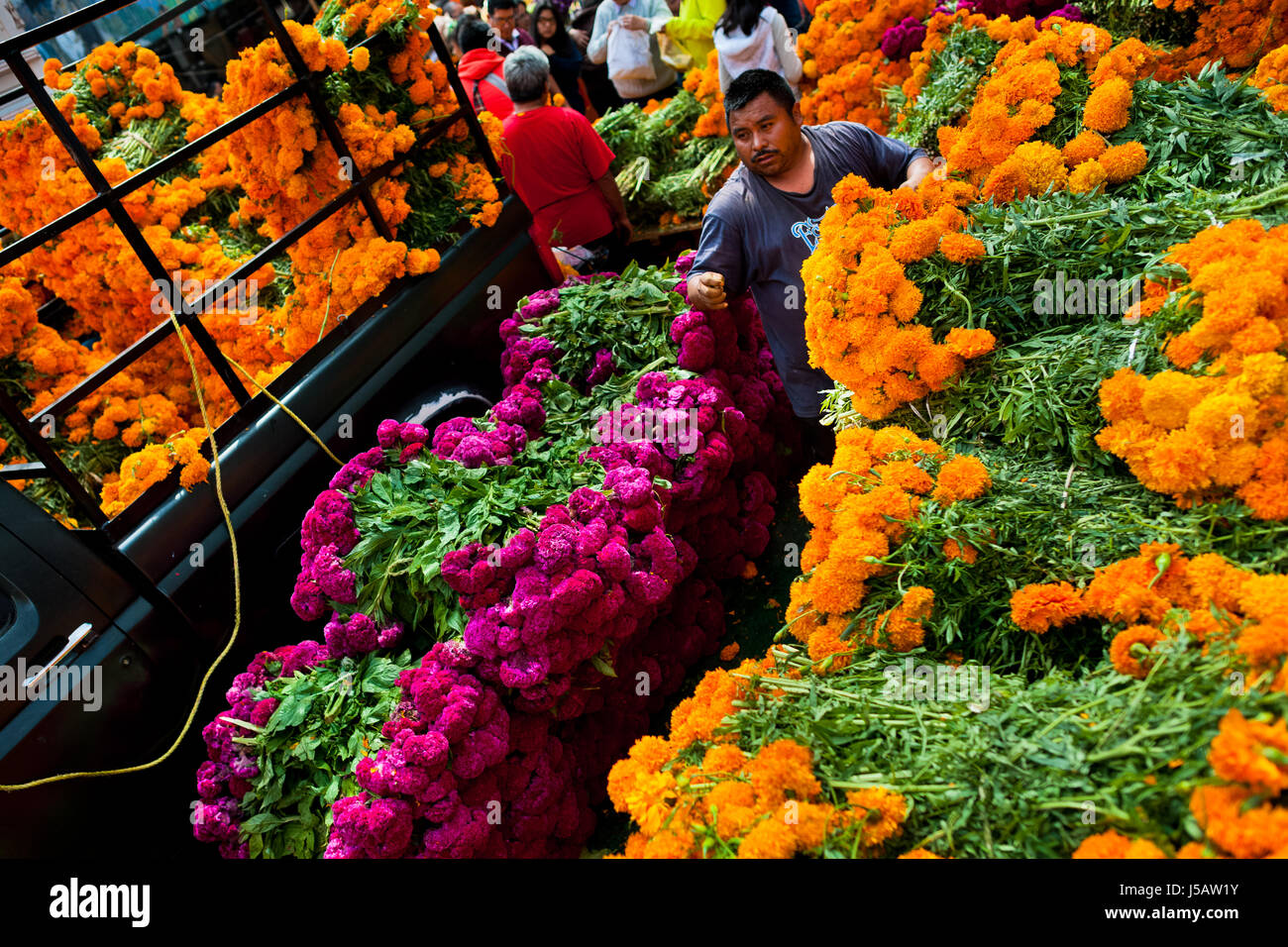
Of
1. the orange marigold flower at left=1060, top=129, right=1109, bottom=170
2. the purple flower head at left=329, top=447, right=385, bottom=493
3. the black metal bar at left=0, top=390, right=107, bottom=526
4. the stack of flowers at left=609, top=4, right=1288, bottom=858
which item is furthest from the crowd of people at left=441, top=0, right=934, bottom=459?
the black metal bar at left=0, top=390, right=107, bottom=526

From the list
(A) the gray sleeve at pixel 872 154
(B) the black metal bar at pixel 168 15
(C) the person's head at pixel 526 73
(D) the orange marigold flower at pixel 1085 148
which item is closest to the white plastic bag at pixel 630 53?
(C) the person's head at pixel 526 73

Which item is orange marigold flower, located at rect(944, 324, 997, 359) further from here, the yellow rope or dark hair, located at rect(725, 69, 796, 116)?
the yellow rope

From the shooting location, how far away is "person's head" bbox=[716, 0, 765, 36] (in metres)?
5.67

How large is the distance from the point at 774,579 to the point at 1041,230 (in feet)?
6.94

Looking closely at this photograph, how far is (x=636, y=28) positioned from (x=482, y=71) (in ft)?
6.24

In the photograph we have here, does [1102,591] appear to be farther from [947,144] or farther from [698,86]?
[698,86]

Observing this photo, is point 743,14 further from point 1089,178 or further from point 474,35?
point 1089,178

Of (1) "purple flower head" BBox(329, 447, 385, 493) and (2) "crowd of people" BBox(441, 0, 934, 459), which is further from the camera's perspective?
(2) "crowd of people" BBox(441, 0, 934, 459)

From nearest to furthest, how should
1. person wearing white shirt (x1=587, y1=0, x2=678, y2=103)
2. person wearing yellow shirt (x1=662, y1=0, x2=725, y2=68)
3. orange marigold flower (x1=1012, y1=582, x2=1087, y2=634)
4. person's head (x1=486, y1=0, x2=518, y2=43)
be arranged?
orange marigold flower (x1=1012, y1=582, x2=1087, y2=634), person's head (x1=486, y1=0, x2=518, y2=43), person wearing yellow shirt (x1=662, y1=0, x2=725, y2=68), person wearing white shirt (x1=587, y1=0, x2=678, y2=103)

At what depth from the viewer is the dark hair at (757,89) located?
3242 millimetres

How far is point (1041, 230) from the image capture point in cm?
252

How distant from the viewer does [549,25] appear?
7.52m

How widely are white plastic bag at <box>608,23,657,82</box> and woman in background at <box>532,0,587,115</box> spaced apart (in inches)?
20.7
